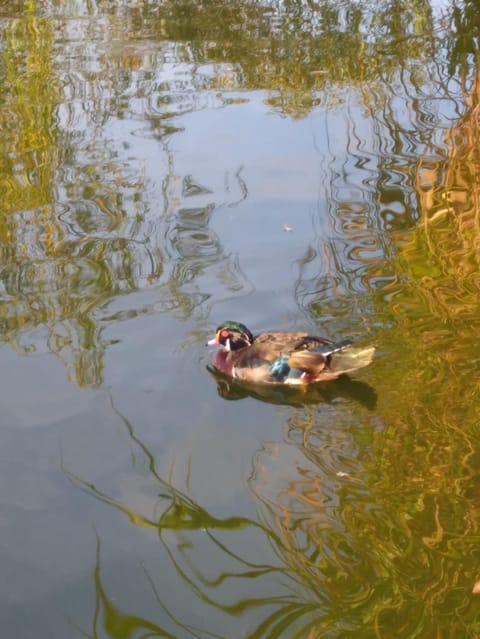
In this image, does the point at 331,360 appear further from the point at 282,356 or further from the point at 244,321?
the point at 244,321

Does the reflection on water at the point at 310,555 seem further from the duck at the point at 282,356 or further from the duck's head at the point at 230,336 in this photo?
the duck's head at the point at 230,336

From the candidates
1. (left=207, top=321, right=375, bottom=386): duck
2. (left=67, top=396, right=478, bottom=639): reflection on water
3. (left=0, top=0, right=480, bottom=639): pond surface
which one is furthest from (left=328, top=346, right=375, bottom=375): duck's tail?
(left=67, top=396, right=478, bottom=639): reflection on water

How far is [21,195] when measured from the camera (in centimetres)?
864

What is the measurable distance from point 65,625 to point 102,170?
5.37m

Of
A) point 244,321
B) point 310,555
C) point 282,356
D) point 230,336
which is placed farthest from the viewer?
point 244,321

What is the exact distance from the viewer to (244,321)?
22.8 ft

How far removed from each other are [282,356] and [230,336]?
1.16ft

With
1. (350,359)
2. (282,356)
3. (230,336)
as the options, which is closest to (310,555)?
(350,359)

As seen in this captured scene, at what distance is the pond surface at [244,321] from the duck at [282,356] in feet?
0.43

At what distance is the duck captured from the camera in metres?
6.15

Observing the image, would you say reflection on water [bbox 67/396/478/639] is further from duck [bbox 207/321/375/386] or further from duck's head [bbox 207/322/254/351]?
duck's head [bbox 207/322/254/351]

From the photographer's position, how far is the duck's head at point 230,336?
6.51m

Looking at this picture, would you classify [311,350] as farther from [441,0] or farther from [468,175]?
[441,0]

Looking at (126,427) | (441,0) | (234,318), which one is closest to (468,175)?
(234,318)
